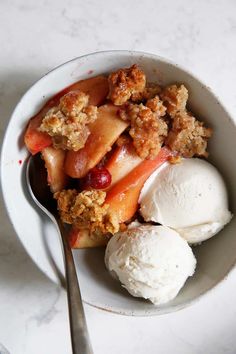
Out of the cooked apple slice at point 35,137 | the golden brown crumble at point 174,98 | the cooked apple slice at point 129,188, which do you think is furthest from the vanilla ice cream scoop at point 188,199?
the cooked apple slice at point 35,137

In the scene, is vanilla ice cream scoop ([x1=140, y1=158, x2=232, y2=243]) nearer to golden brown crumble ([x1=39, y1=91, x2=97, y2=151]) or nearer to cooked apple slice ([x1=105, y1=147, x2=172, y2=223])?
cooked apple slice ([x1=105, y1=147, x2=172, y2=223])

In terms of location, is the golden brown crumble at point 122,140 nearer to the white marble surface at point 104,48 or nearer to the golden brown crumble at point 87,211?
the golden brown crumble at point 87,211

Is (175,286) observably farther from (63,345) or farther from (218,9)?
(218,9)

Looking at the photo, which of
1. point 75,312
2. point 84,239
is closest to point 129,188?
point 84,239

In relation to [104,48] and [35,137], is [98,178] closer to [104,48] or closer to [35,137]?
[35,137]

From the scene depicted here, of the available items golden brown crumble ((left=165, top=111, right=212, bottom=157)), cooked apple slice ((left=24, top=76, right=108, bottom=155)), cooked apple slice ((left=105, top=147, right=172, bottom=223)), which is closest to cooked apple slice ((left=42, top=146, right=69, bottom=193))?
cooked apple slice ((left=24, top=76, right=108, bottom=155))
